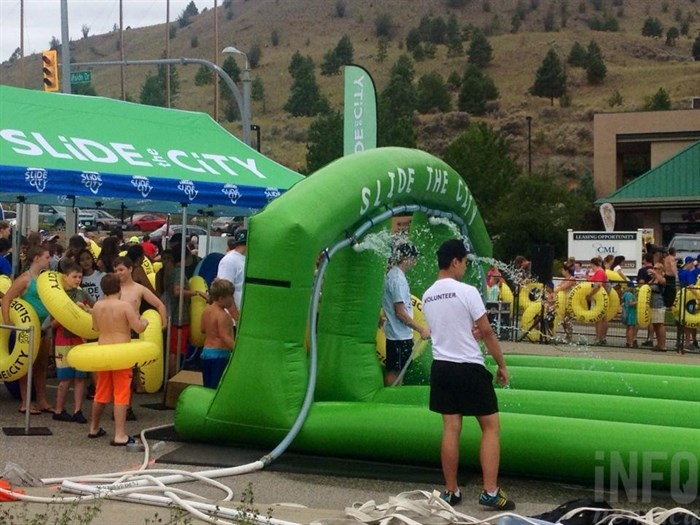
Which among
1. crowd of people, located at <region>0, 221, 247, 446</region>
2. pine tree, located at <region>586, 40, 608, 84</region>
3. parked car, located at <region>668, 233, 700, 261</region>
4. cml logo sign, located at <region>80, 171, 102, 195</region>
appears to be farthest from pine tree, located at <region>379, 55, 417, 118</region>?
cml logo sign, located at <region>80, 171, 102, 195</region>

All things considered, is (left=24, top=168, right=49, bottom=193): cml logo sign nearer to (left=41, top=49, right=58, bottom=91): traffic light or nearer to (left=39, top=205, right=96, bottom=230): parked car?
(left=41, top=49, right=58, bottom=91): traffic light

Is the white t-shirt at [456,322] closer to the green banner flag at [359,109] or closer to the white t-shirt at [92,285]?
the white t-shirt at [92,285]

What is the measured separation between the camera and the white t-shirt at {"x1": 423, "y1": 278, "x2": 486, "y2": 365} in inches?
277

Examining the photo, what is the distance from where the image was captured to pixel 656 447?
7320 millimetres

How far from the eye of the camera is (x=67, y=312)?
32.4 feet

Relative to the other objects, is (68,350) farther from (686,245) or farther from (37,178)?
(686,245)

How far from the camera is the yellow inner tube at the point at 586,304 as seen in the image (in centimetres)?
1877

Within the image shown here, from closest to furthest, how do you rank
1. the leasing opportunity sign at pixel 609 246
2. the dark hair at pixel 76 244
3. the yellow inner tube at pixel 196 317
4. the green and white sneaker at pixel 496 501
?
the green and white sneaker at pixel 496 501
the dark hair at pixel 76 244
the yellow inner tube at pixel 196 317
the leasing opportunity sign at pixel 609 246

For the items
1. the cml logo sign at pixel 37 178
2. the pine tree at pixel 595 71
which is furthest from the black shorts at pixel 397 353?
the pine tree at pixel 595 71

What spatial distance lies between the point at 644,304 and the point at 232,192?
9.31 meters

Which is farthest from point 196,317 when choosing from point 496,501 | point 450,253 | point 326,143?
point 326,143

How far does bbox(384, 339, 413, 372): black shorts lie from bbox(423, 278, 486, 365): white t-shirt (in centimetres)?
285

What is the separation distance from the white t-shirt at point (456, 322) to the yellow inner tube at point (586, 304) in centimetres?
1220

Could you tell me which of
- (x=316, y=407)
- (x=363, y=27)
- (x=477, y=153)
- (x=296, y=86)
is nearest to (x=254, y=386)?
(x=316, y=407)
